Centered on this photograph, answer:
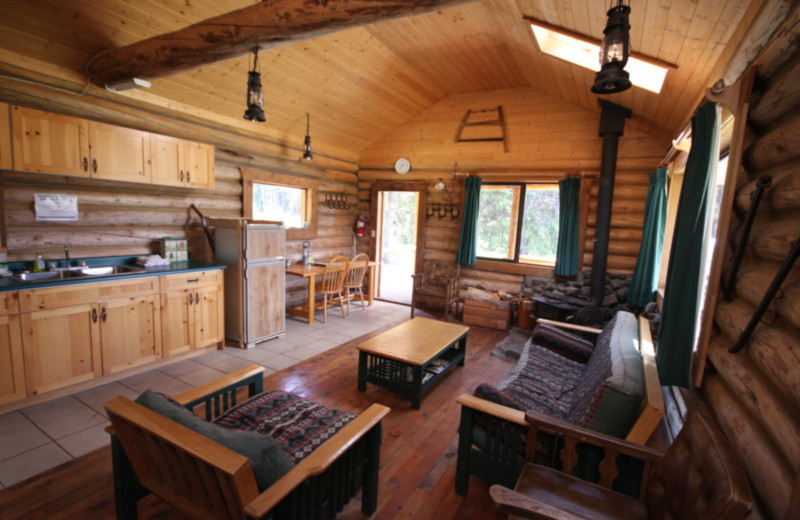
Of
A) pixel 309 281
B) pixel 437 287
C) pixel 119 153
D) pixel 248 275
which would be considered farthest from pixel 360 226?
pixel 119 153

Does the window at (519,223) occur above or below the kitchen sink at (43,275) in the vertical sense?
above

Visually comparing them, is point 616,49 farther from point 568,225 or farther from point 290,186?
point 290,186

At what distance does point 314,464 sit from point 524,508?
76 cm

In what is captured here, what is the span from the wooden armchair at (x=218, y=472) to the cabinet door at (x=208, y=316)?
2.13 meters

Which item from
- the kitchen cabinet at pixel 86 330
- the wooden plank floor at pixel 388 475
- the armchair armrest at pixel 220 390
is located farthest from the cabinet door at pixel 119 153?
the armchair armrest at pixel 220 390

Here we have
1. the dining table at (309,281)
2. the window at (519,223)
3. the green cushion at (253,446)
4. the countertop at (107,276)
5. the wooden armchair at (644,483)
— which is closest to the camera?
the wooden armchair at (644,483)

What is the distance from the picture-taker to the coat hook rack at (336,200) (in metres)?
6.33

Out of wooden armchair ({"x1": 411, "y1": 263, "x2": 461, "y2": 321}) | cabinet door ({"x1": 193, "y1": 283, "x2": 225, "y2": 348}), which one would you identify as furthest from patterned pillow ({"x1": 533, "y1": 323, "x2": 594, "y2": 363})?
cabinet door ({"x1": 193, "y1": 283, "x2": 225, "y2": 348})

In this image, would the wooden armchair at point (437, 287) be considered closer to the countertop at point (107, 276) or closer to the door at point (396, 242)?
the door at point (396, 242)

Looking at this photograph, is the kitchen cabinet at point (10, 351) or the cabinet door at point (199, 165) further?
the cabinet door at point (199, 165)

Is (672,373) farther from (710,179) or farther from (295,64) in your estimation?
(295,64)

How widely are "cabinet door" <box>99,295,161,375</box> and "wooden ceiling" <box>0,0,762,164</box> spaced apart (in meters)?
2.04

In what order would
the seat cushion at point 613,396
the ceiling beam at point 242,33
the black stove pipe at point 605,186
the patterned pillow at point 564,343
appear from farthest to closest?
1. the black stove pipe at point 605,186
2. the patterned pillow at point 564,343
3. the ceiling beam at point 242,33
4. the seat cushion at point 613,396

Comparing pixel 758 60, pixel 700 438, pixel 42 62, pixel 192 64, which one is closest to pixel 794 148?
pixel 758 60
